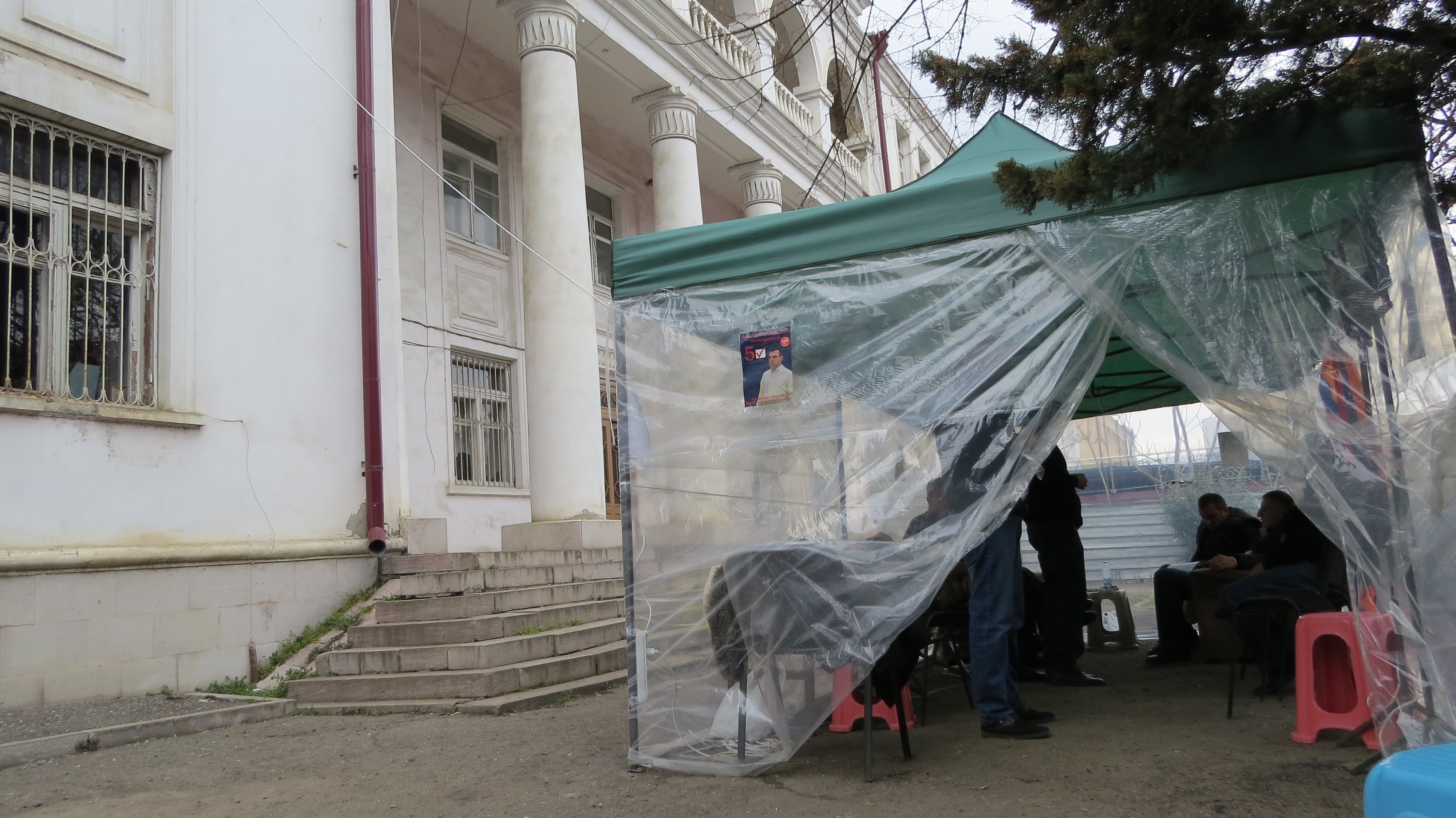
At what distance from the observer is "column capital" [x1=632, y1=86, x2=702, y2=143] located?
41.0ft

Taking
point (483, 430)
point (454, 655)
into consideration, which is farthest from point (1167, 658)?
point (483, 430)

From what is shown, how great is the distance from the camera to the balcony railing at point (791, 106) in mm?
15391

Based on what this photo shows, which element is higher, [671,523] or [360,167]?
[360,167]

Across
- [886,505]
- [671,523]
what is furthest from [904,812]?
[671,523]

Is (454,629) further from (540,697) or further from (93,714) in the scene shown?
(93,714)

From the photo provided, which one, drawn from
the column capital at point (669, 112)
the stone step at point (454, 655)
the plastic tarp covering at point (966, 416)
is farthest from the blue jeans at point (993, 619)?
the column capital at point (669, 112)

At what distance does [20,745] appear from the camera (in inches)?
194

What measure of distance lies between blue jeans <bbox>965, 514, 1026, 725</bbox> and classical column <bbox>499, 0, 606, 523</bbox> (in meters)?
5.90

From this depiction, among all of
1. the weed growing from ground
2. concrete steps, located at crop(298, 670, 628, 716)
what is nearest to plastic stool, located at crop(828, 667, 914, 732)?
concrete steps, located at crop(298, 670, 628, 716)

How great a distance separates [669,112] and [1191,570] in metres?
8.58

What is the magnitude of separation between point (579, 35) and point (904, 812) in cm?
1012

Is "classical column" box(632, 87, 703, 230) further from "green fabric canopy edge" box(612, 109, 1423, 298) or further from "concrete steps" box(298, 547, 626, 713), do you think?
"green fabric canopy edge" box(612, 109, 1423, 298)

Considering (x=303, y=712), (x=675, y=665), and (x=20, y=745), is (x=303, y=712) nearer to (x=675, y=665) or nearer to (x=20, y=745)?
(x=20, y=745)

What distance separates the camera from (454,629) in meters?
6.72
